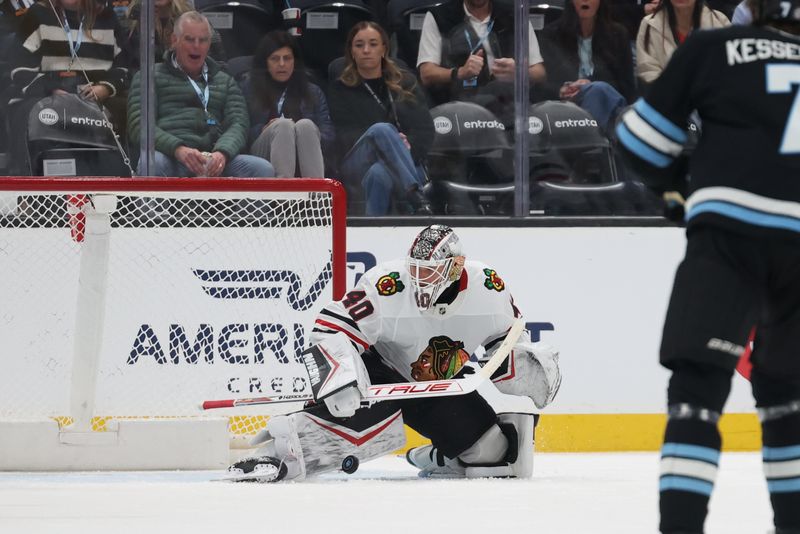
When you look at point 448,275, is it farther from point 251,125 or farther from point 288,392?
point 251,125

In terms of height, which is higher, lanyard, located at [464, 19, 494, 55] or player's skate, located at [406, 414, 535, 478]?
lanyard, located at [464, 19, 494, 55]

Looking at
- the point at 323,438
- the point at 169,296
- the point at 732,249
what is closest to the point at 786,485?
the point at 732,249

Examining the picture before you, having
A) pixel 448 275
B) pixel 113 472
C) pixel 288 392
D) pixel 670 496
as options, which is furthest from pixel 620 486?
pixel 670 496

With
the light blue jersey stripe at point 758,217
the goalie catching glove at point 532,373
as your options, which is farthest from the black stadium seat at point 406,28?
the light blue jersey stripe at point 758,217

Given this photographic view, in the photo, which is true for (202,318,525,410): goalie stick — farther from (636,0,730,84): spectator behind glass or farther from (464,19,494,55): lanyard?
(636,0,730,84): spectator behind glass

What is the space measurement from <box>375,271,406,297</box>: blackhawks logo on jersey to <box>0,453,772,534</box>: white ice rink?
0.54 metres

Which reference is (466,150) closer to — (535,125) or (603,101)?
(535,125)

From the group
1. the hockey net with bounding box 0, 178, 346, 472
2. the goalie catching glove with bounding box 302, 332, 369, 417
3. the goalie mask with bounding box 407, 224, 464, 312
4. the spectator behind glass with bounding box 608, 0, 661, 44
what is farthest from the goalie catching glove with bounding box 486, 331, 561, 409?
the spectator behind glass with bounding box 608, 0, 661, 44

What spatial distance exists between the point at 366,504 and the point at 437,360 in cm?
99

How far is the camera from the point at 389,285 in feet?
13.7

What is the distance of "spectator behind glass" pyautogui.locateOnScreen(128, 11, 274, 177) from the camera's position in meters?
5.07

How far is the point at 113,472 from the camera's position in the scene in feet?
13.9

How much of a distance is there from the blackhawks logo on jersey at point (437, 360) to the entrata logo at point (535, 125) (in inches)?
49.8

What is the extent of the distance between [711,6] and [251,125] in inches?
70.3
